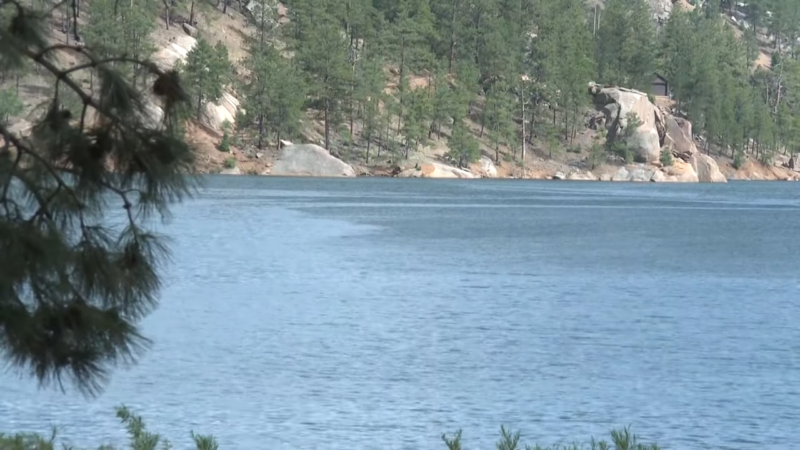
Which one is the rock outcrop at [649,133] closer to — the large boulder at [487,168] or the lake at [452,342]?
the large boulder at [487,168]

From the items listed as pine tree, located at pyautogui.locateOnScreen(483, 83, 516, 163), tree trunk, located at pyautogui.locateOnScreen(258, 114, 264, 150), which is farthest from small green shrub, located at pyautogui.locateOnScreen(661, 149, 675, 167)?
tree trunk, located at pyautogui.locateOnScreen(258, 114, 264, 150)

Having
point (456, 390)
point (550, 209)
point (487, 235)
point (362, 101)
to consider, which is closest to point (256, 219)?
point (487, 235)

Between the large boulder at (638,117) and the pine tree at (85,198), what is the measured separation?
12175cm

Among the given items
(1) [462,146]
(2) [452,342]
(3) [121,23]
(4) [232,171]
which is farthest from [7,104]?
(1) [462,146]

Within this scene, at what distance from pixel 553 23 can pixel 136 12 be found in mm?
53886

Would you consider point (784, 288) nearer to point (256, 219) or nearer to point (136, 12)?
point (256, 219)

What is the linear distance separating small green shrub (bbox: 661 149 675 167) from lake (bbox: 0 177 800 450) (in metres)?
74.0

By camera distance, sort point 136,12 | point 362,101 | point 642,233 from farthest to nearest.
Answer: point 362,101 → point 136,12 → point 642,233

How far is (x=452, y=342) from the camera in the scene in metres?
26.6

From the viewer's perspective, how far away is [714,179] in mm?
139375

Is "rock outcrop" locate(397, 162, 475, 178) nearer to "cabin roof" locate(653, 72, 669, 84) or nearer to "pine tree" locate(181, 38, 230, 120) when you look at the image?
"pine tree" locate(181, 38, 230, 120)

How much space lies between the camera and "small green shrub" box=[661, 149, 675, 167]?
130 m

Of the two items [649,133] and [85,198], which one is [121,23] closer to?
[649,133]

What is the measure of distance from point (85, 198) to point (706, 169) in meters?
134
